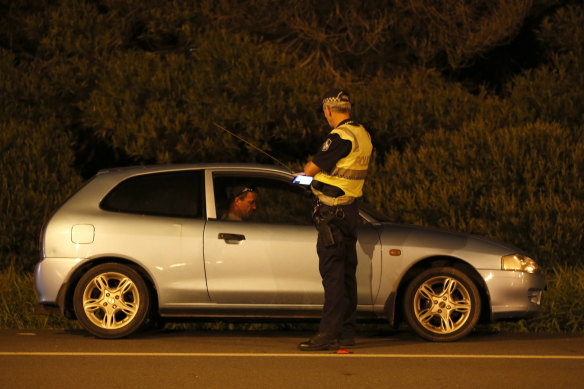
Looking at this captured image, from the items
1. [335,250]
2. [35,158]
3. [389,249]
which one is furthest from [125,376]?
[35,158]

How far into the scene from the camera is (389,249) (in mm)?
9258

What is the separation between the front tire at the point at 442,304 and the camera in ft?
30.3

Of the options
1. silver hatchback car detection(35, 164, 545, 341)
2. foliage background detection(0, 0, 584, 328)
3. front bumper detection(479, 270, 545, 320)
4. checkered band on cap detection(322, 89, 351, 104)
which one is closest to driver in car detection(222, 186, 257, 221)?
silver hatchback car detection(35, 164, 545, 341)

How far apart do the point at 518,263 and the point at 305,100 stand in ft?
29.4

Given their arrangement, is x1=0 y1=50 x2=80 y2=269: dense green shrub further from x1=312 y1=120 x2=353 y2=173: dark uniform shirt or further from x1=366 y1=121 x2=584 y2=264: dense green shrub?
x1=312 y1=120 x2=353 y2=173: dark uniform shirt

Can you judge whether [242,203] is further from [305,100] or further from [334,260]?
[305,100]

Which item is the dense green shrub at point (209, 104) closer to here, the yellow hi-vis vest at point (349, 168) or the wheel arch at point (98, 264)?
the wheel arch at point (98, 264)

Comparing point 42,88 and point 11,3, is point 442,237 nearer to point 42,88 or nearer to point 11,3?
point 42,88

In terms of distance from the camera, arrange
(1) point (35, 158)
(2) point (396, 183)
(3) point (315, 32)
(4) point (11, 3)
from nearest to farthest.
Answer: (2) point (396, 183), (1) point (35, 158), (3) point (315, 32), (4) point (11, 3)

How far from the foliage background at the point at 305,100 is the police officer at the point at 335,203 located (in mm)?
6225

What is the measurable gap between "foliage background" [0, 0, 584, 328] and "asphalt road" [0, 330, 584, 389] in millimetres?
5451

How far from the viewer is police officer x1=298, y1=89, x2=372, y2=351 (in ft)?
28.2

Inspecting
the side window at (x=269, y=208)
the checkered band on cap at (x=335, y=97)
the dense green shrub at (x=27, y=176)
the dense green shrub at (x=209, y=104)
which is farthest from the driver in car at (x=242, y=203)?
the dense green shrub at (x=209, y=104)

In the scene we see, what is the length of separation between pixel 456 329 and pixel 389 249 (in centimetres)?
85
